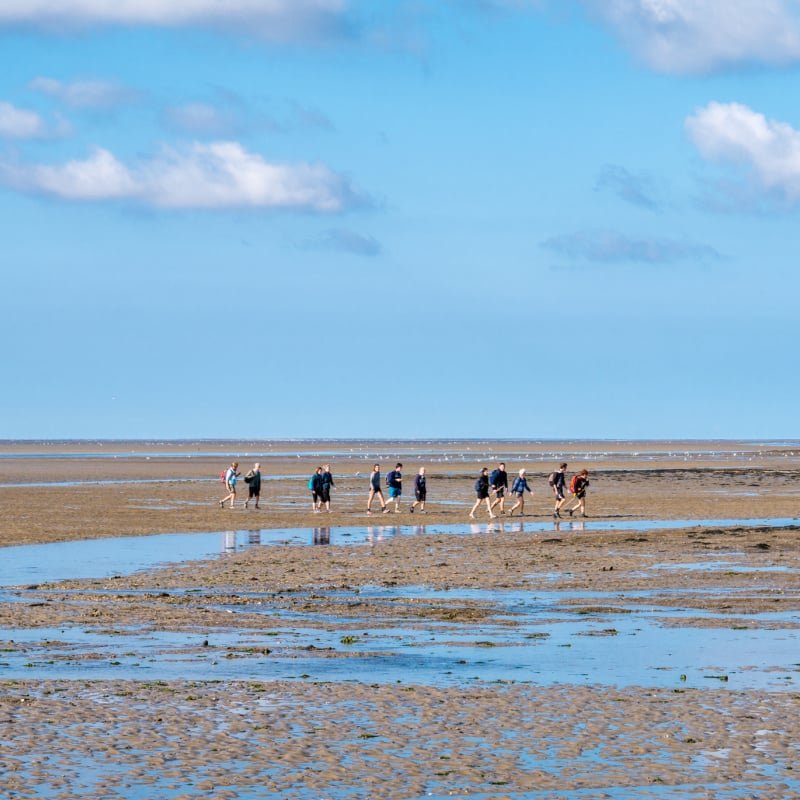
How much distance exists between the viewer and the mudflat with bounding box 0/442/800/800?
38.3 feet

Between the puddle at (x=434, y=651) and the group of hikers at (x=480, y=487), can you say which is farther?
the group of hikers at (x=480, y=487)

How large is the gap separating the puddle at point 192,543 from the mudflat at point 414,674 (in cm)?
114

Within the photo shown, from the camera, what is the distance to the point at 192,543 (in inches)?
1422

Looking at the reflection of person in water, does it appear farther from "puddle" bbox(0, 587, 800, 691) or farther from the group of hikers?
"puddle" bbox(0, 587, 800, 691)

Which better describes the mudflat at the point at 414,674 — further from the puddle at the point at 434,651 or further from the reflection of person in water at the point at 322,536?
the reflection of person in water at the point at 322,536

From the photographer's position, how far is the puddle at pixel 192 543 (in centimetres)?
2884

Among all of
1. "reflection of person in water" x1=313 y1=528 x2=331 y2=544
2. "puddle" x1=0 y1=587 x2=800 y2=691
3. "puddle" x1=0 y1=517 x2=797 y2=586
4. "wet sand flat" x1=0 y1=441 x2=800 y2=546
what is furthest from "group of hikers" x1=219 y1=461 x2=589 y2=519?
"puddle" x1=0 y1=587 x2=800 y2=691

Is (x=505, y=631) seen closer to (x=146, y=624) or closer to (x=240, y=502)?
(x=146, y=624)

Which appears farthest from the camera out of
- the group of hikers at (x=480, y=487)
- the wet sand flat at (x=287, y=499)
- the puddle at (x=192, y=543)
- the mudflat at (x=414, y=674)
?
the group of hikers at (x=480, y=487)

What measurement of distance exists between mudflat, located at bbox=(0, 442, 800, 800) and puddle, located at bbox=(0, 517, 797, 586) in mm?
1143

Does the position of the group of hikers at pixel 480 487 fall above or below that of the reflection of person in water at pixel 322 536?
above

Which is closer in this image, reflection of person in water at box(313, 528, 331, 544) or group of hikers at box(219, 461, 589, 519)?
reflection of person in water at box(313, 528, 331, 544)

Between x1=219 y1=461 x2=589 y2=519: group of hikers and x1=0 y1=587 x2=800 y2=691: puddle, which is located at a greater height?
x1=219 y1=461 x2=589 y2=519: group of hikers

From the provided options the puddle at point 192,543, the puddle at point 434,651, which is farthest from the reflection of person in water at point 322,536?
the puddle at point 434,651
